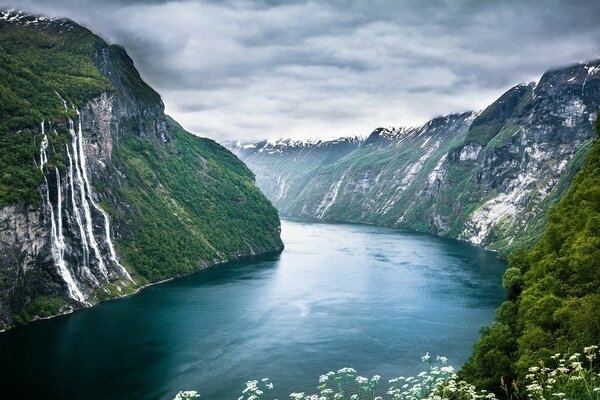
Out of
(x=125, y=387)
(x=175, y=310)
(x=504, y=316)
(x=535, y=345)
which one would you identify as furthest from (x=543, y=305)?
(x=175, y=310)

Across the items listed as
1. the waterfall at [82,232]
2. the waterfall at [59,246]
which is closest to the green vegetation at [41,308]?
the waterfall at [59,246]

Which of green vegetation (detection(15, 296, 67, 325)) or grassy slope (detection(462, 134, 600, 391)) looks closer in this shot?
grassy slope (detection(462, 134, 600, 391))

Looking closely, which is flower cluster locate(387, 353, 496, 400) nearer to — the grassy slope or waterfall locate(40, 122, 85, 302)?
the grassy slope

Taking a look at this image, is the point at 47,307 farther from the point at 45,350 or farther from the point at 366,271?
the point at 366,271

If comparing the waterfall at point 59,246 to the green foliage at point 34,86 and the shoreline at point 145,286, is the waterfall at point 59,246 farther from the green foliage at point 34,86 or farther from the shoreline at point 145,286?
the green foliage at point 34,86

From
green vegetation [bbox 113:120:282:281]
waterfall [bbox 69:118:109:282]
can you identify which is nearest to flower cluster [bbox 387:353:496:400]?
waterfall [bbox 69:118:109:282]

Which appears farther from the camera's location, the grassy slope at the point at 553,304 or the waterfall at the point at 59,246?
the waterfall at the point at 59,246
